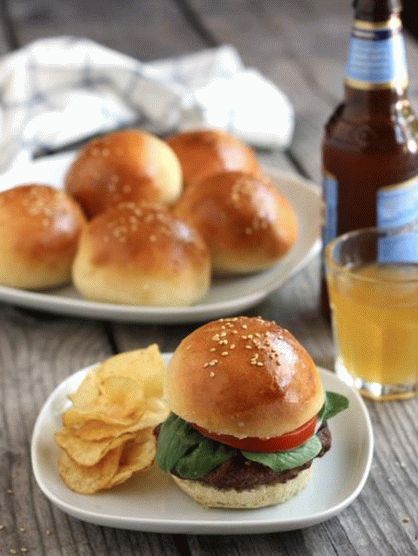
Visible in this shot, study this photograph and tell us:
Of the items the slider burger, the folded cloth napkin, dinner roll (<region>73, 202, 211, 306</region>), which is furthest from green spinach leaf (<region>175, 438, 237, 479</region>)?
the folded cloth napkin

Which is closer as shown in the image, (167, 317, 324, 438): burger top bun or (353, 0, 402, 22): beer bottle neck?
(167, 317, 324, 438): burger top bun

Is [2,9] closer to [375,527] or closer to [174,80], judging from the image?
[174,80]

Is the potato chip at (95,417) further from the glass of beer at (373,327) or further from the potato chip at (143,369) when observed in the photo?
the glass of beer at (373,327)

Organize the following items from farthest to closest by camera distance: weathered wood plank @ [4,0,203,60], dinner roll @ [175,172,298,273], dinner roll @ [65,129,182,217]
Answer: weathered wood plank @ [4,0,203,60] < dinner roll @ [65,129,182,217] < dinner roll @ [175,172,298,273]

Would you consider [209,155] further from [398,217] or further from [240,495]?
[240,495]

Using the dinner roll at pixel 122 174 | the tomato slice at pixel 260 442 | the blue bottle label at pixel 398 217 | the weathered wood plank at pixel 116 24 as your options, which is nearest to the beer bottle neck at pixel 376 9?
the blue bottle label at pixel 398 217

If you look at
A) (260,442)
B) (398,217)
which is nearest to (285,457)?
(260,442)

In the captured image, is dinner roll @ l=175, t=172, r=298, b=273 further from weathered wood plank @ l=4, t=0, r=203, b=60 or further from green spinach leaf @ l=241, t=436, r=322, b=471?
weathered wood plank @ l=4, t=0, r=203, b=60
